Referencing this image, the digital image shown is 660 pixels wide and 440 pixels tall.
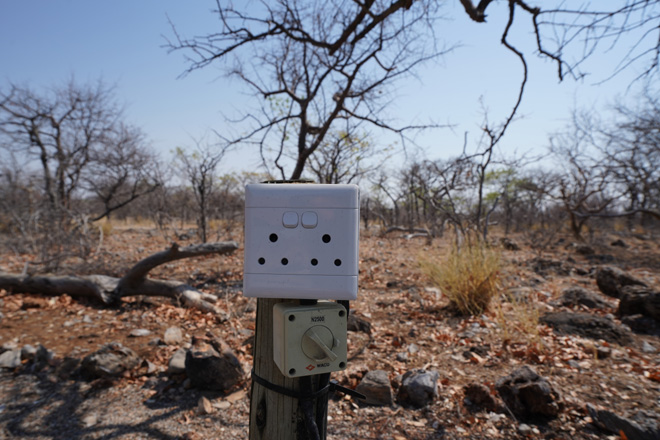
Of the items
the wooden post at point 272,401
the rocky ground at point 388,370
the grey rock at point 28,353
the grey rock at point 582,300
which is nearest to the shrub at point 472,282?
the rocky ground at point 388,370

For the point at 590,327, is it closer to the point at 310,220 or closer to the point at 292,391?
the point at 292,391

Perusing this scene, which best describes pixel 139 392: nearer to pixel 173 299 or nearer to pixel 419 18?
pixel 173 299

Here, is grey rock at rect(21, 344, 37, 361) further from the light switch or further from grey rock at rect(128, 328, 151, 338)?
the light switch

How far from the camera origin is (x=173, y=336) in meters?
3.86

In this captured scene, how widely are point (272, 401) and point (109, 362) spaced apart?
8.80 ft

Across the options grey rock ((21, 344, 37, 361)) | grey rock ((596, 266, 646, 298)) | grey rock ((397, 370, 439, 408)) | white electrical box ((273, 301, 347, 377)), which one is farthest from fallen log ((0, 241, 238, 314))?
→ grey rock ((596, 266, 646, 298))

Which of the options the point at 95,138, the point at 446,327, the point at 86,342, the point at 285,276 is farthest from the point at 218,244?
the point at 95,138

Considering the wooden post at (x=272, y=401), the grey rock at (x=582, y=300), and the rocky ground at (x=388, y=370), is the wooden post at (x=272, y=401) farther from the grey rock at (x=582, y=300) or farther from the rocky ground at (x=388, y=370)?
the grey rock at (x=582, y=300)

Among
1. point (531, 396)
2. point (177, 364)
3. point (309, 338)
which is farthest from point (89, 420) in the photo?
point (531, 396)

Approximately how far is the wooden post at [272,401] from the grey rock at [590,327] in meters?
3.77

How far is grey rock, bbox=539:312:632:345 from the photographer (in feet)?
12.3

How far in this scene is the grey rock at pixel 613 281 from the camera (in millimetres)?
5418

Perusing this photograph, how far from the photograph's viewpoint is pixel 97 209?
515 inches

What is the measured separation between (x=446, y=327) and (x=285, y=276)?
3.73 meters
